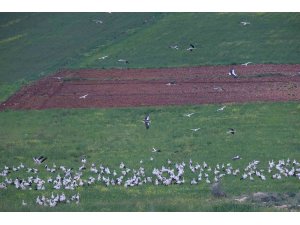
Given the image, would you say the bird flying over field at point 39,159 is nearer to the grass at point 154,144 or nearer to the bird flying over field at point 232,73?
the grass at point 154,144

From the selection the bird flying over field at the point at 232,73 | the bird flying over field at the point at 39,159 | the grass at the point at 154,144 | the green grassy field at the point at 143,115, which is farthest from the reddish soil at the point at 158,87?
the bird flying over field at the point at 39,159

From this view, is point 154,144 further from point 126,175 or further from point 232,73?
point 232,73

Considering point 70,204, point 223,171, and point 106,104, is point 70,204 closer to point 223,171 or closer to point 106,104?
point 223,171

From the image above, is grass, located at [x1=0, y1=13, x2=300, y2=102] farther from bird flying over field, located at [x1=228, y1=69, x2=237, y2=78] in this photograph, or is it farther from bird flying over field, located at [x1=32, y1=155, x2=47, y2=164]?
bird flying over field, located at [x1=32, y1=155, x2=47, y2=164]

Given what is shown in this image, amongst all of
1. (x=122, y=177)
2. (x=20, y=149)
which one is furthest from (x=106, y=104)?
(x=122, y=177)

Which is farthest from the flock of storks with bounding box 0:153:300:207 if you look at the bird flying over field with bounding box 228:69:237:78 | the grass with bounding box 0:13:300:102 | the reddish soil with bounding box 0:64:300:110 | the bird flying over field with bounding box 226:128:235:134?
the grass with bounding box 0:13:300:102
